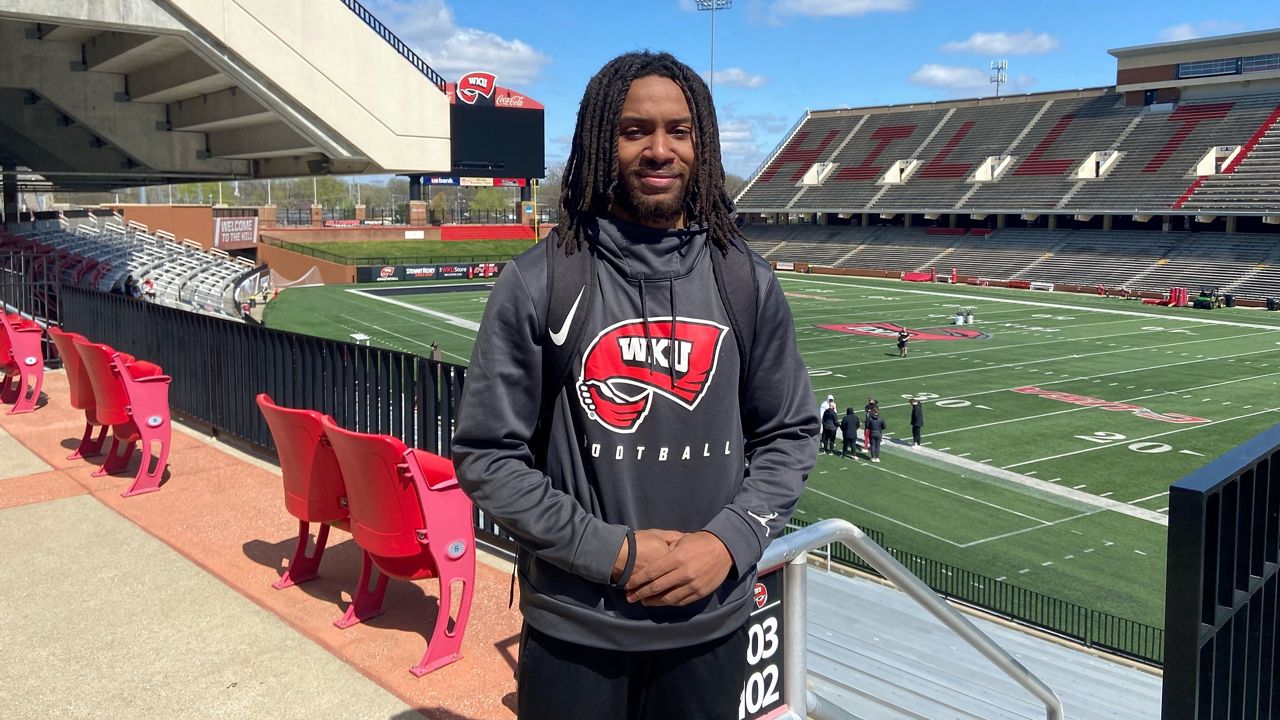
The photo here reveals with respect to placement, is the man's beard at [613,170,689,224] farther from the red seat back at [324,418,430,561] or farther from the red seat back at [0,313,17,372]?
the red seat back at [0,313,17,372]

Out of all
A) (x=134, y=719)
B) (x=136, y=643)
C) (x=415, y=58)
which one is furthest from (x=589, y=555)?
(x=415, y=58)

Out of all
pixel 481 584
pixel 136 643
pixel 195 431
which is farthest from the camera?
pixel 195 431

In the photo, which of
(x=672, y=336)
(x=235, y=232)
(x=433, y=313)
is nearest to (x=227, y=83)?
(x=672, y=336)

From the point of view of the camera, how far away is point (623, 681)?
6.84 feet

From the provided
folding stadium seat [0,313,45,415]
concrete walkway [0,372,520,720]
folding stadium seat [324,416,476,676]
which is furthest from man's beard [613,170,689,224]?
folding stadium seat [0,313,45,415]

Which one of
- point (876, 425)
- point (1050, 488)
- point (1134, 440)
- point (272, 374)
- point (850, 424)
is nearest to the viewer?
point (272, 374)

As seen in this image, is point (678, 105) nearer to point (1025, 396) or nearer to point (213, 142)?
point (213, 142)

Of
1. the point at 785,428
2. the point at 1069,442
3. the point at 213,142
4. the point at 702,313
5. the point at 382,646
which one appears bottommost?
the point at 1069,442

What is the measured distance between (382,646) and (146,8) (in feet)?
23.6

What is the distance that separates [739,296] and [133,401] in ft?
17.5

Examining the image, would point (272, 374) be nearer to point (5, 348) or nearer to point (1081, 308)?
point (5, 348)

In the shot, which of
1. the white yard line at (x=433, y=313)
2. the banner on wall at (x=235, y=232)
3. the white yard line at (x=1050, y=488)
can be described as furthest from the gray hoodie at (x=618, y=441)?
the banner on wall at (x=235, y=232)

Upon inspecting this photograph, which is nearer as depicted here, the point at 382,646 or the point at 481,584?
the point at 382,646

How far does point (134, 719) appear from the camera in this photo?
3574 mm
